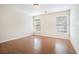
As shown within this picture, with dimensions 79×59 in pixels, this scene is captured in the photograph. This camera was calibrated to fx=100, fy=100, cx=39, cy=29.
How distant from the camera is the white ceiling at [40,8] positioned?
1.84 metres

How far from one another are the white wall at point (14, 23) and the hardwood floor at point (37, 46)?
0.40 ft

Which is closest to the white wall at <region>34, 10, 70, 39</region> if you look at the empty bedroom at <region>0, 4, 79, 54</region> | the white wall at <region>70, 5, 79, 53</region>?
the empty bedroom at <region>0, 4, 79, 54</region>

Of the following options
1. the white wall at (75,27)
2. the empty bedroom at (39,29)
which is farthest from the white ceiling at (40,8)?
the white wall at (75,27)

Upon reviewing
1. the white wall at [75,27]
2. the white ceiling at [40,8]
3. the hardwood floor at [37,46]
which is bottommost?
the hardwood floor at [37,46]

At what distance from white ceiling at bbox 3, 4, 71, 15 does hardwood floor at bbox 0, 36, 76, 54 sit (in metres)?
0.51

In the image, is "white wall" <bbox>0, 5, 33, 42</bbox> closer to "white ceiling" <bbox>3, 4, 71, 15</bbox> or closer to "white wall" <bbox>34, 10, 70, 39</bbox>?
"white ceiling" <bbox>3, 4, 71, 15</bbox>

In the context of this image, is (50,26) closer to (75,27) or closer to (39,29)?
(39,29)

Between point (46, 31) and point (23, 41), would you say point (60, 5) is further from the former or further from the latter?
point (23, 41)

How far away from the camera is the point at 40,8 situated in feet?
6.18

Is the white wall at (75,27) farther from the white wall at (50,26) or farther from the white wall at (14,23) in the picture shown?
the white wall at (14,23)

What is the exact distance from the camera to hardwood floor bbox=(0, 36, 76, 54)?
6.19ft
